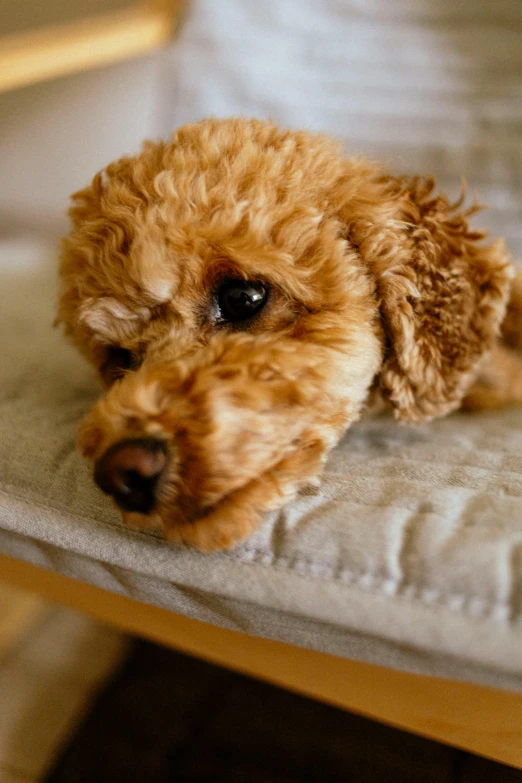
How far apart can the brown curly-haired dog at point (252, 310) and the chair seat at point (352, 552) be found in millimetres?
63

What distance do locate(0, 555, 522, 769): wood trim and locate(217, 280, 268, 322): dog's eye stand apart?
19.4 inches

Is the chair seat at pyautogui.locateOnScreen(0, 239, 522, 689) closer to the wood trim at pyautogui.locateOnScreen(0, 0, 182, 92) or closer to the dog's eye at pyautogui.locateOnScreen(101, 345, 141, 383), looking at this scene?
the dog's eye at pyautogui.locateOnScreen(101, 345, 141, 383)

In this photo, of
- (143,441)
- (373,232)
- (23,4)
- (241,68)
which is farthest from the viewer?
(23,4)

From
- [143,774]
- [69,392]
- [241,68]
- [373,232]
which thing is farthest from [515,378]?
[241,68]

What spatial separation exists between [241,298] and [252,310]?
0.03m

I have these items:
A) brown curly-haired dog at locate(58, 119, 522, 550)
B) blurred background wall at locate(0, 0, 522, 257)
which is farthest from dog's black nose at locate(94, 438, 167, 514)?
blurred background wall at locate(0, 0, 522, 257)

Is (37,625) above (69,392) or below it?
below

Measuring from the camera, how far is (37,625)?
1845mm

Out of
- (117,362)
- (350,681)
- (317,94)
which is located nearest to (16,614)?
(117,362)

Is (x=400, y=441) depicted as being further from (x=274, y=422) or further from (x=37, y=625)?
(x=37, y=625)

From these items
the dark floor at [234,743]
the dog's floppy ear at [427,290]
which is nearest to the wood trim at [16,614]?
the dark floor at [234,743]

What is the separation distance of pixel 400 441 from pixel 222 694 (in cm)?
85

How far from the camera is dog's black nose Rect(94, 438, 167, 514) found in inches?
30.8

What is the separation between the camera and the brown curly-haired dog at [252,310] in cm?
82
